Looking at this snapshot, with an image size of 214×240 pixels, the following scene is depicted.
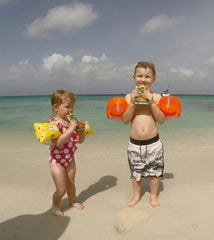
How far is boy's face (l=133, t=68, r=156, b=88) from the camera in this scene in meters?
2.65

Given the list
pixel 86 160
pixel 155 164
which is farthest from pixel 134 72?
pixel 86 160

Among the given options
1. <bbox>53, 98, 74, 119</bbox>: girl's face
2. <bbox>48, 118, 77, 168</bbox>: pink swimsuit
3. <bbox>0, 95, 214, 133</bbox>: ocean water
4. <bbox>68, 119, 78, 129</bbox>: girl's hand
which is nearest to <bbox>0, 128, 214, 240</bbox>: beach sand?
<bbox>48, 118, 77, 168</bbox>: pink swimsuit

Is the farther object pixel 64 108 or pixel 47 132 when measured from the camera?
pixel 64 108

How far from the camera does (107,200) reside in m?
3.00

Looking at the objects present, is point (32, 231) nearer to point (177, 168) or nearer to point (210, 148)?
point (177, 168)

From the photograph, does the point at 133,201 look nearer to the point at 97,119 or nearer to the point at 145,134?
the point at 145,134

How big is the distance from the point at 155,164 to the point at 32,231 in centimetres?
156

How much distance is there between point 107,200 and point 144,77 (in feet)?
5.43

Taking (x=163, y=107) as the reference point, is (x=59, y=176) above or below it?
below

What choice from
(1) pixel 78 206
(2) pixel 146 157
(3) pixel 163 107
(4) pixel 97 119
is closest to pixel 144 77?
(3) pixel 163 107

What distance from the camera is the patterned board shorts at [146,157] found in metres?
2.75

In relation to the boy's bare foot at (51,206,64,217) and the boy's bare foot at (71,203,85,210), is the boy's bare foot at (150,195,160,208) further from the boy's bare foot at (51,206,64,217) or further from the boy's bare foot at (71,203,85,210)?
the boy's bare foot at (51,206,64,217)

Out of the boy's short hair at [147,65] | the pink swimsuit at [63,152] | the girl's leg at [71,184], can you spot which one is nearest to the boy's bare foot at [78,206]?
the girl's leg at [71,184]

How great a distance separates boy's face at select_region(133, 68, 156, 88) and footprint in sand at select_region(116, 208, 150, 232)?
148cm
